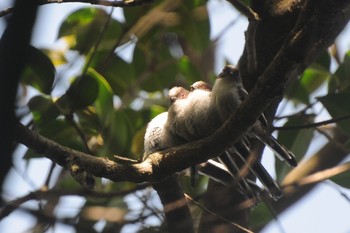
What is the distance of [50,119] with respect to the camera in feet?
9.70

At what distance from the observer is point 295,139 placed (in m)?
3.24

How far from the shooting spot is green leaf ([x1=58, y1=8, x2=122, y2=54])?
3717 mm

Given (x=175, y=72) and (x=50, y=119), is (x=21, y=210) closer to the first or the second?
(x=50, y=119)

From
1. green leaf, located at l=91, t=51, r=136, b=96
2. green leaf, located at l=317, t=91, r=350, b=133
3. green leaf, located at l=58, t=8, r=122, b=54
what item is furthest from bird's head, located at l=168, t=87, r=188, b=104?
green leaf, located at l=58, t=8, r=122, b=54

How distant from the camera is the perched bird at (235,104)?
7.45 feet

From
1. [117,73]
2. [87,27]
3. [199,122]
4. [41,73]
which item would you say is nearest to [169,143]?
[199,122]

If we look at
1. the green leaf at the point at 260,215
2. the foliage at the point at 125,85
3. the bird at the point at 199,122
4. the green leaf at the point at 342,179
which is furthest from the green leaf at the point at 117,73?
the green leaf at the point at 342,179

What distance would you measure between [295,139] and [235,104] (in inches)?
41.1

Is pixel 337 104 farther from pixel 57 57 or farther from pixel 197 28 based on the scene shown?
pixel 57 57

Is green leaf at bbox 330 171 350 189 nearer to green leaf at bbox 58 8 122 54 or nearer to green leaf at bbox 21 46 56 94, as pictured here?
green leaf at bbox 21 46 56 94

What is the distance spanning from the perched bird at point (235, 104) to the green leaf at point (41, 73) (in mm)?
828

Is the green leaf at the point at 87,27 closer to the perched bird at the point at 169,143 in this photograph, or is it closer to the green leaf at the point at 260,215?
the perched bird at the point at 169,143

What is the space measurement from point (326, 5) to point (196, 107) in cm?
91

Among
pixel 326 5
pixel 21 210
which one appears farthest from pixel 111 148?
pixel 21 210
